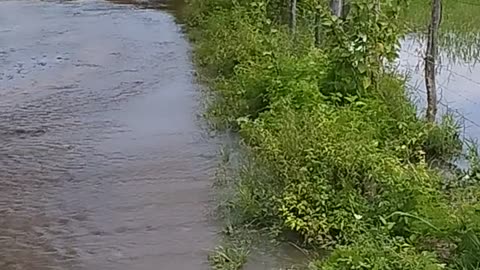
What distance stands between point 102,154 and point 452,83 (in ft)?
10.8

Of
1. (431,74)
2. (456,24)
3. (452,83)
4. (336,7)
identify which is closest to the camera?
(431,74)

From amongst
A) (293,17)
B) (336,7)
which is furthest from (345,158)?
(293,17)

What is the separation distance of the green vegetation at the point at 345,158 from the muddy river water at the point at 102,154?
13.1 inches

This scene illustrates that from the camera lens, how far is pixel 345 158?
4.90 meters

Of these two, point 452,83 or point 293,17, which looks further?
point 293,17

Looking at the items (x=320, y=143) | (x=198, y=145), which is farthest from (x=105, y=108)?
(x=320, y=143)

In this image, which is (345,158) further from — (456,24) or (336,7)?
(456,24)

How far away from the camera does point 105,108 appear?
7.56 metres

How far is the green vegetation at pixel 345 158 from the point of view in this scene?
415 centimetres

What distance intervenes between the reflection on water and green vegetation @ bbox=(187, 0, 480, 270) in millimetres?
473

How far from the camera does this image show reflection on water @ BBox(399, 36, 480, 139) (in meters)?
6.78

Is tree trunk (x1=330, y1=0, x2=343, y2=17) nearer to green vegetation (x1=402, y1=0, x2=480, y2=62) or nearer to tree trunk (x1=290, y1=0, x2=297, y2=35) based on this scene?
tree trunk (x1=290, y1=0, x2=297, y2=35)

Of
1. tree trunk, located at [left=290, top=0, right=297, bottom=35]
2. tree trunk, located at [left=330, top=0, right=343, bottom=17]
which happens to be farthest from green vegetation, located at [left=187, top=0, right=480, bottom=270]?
tree trunk, located at [left=290, top=0, right=297, bottom=35]

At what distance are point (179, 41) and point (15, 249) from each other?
6062mm
